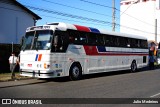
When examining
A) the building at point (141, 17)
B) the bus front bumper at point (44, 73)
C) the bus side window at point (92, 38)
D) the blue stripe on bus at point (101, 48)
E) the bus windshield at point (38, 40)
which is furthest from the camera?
the building at point (141, 17)

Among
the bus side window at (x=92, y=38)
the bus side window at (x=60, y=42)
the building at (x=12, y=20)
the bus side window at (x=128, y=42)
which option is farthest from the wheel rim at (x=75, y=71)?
the building at (x=12, y=20)

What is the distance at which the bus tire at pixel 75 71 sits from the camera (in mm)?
16625

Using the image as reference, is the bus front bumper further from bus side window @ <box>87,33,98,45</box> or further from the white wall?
the white wall

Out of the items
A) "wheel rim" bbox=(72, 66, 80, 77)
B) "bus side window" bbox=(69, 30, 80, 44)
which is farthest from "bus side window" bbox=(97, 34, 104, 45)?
"wheel rim" bbox=(72, 66, 80, 77)

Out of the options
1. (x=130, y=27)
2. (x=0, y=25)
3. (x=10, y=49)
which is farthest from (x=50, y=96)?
(x=130, y=27)

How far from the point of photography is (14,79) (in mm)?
16609

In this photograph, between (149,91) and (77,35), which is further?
(77,35)

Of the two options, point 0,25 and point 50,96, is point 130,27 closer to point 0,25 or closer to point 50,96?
point 0,25

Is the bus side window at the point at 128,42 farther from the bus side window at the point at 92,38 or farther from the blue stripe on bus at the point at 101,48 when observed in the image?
the bus side window at the point at 92,38

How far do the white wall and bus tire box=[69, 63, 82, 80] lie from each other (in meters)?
14.5

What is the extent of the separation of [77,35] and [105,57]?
12.0 ft

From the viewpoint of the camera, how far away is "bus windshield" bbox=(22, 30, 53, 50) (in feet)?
50.0

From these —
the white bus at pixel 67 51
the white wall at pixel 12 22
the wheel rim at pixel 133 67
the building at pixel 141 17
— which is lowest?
the wheel rim at pixel 133 67

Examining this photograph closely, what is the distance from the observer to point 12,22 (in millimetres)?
31000
